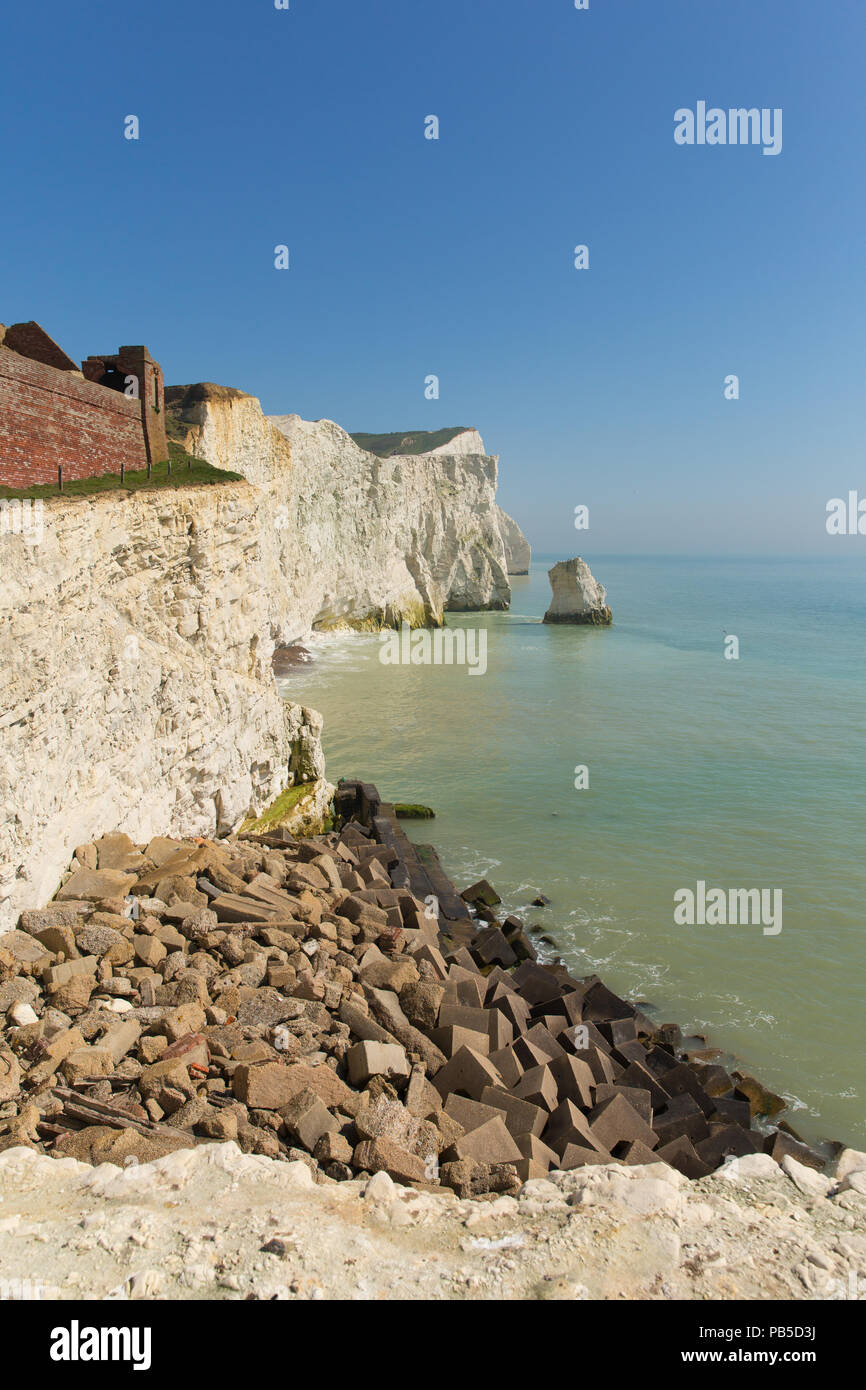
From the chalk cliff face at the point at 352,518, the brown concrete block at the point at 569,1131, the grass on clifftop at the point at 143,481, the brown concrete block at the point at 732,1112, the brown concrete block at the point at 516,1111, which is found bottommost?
the brown concrete block at the point at 732,1112

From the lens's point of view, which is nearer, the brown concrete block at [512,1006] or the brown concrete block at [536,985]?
the brown concrete block at [512,1006]

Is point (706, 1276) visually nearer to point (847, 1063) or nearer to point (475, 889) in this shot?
point (847, 1063)

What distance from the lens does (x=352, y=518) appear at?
54.6 metres

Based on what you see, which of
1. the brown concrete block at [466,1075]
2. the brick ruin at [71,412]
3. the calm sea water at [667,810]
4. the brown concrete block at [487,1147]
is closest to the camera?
the brown concrete block at [487,1147]

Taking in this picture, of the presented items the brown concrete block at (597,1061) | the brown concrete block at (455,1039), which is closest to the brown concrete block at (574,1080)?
the brown concrete block at (597,1061)

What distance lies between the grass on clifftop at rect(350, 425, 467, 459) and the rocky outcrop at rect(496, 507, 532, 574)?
15582mm

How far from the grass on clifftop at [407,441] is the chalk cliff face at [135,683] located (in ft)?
276

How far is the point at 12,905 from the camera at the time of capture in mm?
8133

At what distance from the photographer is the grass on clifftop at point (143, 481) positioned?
36.6 feet

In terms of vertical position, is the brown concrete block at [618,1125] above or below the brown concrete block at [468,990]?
below

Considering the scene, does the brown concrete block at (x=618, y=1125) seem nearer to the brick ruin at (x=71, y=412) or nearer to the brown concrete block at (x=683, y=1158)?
the brown concrete block at (x=683, y=1158)

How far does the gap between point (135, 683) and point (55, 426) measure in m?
4.35
